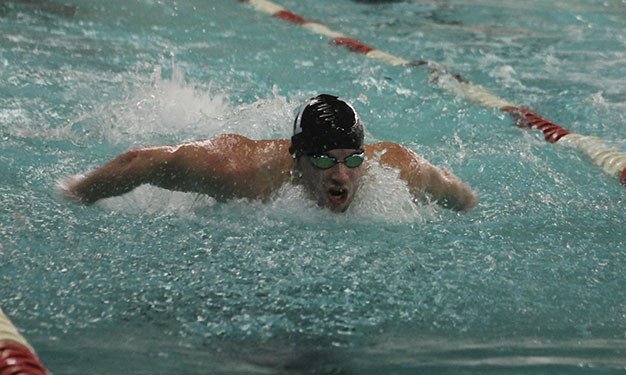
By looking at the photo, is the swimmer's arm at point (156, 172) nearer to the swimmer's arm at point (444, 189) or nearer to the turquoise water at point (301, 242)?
the turquoise water at point (301, 242)

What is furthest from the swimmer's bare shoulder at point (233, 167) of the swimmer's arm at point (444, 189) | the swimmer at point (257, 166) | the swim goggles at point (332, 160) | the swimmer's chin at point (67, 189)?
the swimmer's arm at point (444, 189)

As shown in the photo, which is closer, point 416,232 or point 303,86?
point 416,232

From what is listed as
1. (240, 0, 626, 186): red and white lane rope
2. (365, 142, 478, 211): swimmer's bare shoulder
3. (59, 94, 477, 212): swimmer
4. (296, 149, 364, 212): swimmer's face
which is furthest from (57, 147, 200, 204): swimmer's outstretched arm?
(240, 0, 626, 186): red and white lane rope

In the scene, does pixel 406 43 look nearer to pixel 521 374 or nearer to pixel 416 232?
pixel 416 232

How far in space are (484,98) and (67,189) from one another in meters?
3.02

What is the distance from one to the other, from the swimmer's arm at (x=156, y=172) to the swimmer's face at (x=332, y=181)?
32 cm

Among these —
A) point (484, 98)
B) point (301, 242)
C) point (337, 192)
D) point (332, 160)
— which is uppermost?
point (332, 160)

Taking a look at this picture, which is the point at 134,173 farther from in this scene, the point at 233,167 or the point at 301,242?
the point at 301,242

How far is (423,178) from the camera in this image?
12.0ft

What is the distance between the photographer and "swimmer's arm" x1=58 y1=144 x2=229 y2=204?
332 cm

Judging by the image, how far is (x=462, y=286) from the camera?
2936mm

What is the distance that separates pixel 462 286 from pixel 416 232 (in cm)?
53

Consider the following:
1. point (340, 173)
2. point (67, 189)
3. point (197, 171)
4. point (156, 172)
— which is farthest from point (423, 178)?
point (67, 189)

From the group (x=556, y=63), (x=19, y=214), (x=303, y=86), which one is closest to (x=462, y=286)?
(x=19, y=214)
